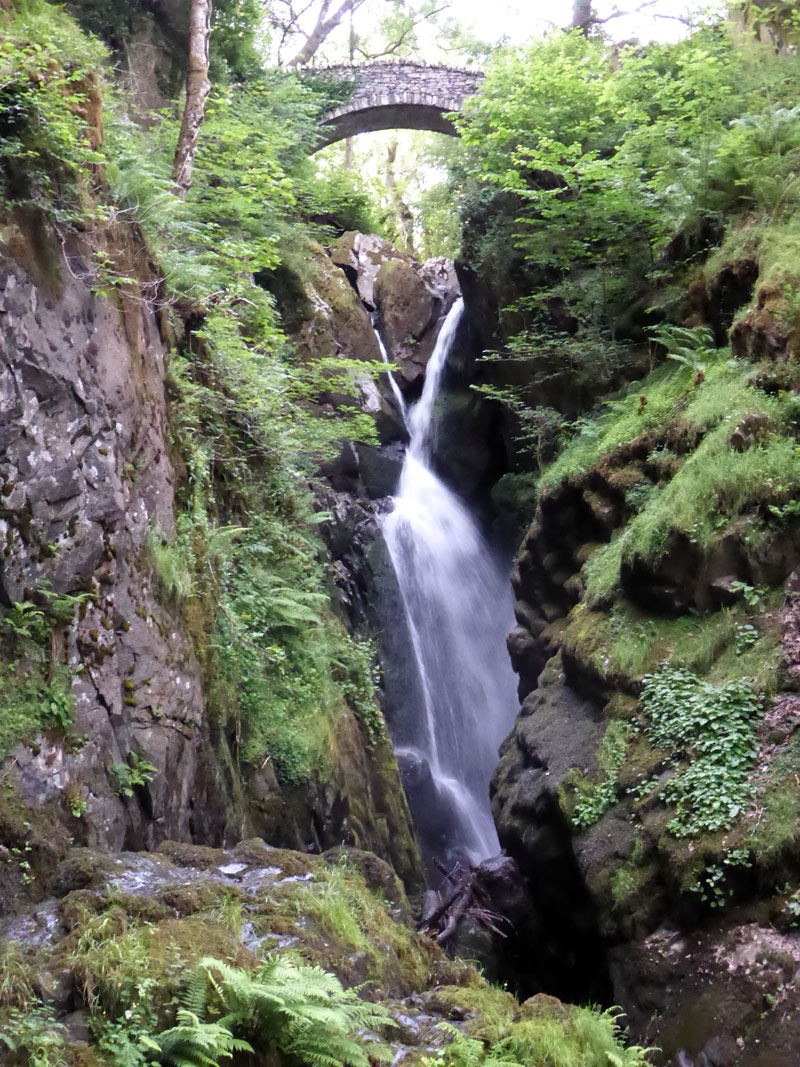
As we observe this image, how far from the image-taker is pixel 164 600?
6137 mm

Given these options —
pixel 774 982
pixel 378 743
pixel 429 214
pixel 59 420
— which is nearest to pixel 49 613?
pixel 59 420

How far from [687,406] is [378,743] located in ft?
18.3

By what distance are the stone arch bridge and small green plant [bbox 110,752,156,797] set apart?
20.1 m

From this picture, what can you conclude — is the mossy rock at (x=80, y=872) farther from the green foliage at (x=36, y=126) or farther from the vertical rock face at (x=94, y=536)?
the green foliage at (x=36, y=126)

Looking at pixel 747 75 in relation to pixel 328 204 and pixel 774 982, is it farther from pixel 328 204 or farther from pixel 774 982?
pixel 774 982

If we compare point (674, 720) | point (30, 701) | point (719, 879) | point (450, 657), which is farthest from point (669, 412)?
point (30, 701)

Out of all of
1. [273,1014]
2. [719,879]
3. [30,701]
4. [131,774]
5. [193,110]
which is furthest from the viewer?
[193,110]

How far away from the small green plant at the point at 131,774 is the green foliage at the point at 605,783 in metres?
3.74

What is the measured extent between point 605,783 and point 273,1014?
4513mm

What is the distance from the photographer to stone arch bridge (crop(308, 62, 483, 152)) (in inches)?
859

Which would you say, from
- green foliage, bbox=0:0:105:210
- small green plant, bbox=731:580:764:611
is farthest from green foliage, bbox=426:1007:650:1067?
green foliage, bbox=0:0:105:210

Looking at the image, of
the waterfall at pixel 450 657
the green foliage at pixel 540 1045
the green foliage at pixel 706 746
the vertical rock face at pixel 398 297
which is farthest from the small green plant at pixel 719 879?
the vertical rock face at pixel 398 297

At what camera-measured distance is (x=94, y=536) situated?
5.27 m

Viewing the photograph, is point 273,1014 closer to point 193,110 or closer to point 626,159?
point 193,110
